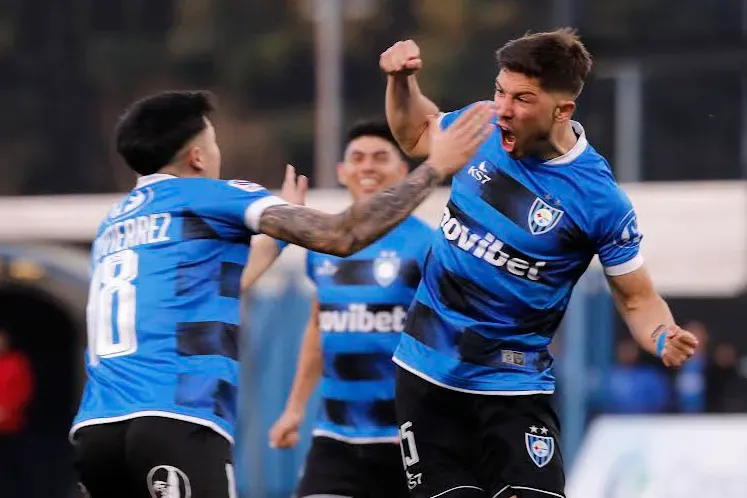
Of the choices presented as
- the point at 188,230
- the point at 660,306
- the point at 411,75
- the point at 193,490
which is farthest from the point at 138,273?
the point at 660,306

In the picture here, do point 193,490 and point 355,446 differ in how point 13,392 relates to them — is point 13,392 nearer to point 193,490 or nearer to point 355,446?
point 355,446

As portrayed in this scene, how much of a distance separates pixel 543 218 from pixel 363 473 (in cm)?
210

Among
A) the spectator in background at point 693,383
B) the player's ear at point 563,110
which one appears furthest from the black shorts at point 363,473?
the spectator in background at point 693,383

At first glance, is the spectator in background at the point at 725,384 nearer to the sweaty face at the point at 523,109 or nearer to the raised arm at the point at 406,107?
the raised arm at the point at 406,107

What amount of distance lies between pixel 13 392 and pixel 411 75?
448 inches

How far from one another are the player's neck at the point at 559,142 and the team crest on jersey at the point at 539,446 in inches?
39.9

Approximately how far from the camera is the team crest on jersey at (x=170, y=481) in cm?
561

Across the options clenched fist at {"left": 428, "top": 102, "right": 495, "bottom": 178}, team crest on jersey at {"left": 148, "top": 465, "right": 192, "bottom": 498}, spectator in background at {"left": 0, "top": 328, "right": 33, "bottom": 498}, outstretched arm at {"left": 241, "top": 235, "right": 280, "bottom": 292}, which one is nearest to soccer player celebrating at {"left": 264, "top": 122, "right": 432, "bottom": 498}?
outstretched arm at {"left": 241, "top": 235, "right": 280, "bottom": 292}

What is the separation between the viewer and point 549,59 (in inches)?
243

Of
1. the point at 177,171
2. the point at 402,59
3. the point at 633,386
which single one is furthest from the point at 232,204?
the point at 633,386

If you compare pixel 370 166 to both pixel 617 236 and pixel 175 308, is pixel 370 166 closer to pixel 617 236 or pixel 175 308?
pixel 617 236

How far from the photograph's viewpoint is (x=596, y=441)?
11.9 metres

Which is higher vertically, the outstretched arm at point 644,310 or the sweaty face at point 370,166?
the sweaty face at point 370,166

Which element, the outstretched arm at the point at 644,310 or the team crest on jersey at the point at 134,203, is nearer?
the team crest on jersey at the point at 134,203
